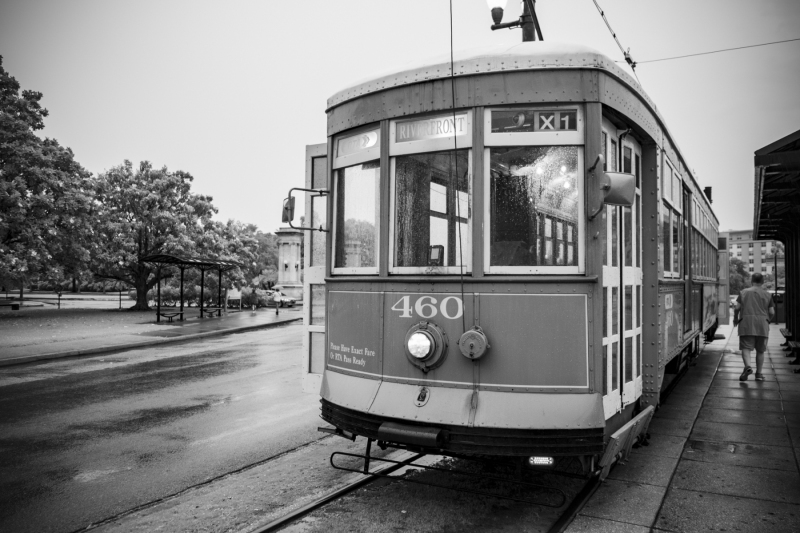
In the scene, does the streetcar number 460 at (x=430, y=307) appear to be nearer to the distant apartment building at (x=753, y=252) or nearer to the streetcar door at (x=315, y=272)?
the streetcar door at (x=315, y=272)

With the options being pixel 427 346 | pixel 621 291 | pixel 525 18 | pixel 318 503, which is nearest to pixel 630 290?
pixel 621 291

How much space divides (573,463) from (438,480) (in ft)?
4.41

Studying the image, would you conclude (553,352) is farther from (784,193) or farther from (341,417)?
(784,193)

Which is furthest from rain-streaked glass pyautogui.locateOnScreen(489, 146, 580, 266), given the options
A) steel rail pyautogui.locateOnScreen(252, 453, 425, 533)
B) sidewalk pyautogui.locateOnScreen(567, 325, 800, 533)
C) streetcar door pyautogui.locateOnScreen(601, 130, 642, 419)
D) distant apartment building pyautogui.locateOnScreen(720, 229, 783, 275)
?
distant apartment building pyautogui.locateOnScreen(720, 229, 783, 275)

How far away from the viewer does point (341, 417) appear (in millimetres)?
4445

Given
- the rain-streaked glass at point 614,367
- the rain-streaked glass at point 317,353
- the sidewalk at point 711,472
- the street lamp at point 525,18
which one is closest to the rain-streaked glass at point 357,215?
the rain-streaked glass at point 317,353

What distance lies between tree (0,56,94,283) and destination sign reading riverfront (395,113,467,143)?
20.1 meters

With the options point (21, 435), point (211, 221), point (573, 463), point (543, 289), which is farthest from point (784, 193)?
point (211, 221)

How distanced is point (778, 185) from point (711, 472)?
5.92 m

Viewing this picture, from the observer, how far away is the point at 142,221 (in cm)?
2906

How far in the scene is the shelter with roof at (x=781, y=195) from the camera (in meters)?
6.50

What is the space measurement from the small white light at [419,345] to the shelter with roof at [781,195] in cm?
479

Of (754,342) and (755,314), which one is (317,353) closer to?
(755,314)

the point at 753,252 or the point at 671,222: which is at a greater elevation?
the point at 753,252
